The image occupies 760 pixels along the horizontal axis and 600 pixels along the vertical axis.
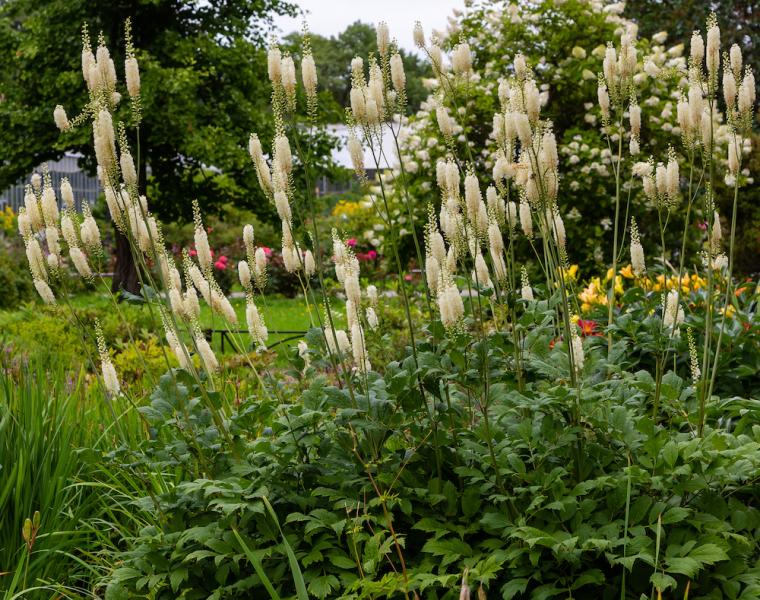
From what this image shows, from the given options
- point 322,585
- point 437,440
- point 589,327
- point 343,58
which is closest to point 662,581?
point 437,440

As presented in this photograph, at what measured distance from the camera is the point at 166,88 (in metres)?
12.4

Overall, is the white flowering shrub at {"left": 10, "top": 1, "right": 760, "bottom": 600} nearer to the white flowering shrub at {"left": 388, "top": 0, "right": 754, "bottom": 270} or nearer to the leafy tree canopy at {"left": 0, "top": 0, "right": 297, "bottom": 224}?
the white flowering shrub at {"left": 388, "top": 0, "right": 754, "bottom": 270}

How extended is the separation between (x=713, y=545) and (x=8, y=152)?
13566 millimetres

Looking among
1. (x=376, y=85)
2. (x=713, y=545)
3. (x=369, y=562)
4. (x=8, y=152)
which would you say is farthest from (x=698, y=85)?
(x=8, y=152)

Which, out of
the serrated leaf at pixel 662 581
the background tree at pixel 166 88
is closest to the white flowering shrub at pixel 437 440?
the serrated leaf at pixel 662 581

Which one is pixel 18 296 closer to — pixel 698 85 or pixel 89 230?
pixel 89 230

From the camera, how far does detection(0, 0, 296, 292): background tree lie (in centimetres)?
1292

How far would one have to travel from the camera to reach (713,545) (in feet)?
7.09

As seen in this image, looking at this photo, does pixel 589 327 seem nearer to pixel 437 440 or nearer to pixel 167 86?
pixel 437 440

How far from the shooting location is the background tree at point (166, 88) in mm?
12922

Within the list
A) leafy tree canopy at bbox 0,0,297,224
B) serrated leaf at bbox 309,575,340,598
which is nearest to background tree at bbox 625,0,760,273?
leafy tree canopy at bbox 0,0,297,224

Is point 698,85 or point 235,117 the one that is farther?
point 235,117

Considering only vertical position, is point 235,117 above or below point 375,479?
above

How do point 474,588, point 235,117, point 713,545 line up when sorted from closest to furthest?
point 713,545, point 474,588, point 235,117
